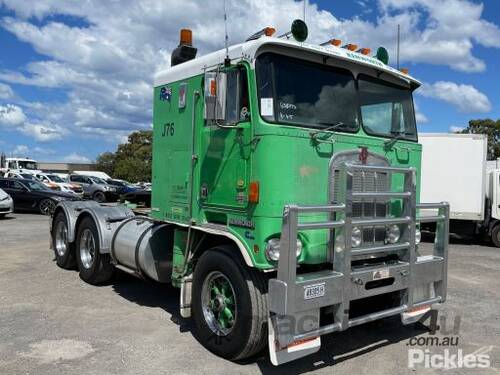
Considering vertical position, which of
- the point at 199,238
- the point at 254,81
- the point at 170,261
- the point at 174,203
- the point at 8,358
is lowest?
the point at 8,358

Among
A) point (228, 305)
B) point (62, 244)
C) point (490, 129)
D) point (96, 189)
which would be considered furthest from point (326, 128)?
point (490, 129)

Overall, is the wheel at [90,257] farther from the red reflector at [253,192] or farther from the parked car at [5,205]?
the parked car at [5,205]

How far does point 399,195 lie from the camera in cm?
473

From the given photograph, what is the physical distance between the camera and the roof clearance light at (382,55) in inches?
224

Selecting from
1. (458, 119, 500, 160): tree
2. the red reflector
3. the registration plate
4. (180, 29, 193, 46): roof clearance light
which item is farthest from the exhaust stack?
(458, 119, 500, 160): tree

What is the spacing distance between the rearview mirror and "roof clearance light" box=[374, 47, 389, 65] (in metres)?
2.10

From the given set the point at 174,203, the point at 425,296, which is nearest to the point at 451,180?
the point at 425,296

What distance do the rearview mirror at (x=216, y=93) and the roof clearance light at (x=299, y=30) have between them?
0.77m

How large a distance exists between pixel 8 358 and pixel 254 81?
3.49 m

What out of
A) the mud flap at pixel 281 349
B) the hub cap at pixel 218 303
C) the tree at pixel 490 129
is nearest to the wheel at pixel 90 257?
the hub cap at pixel 218 303

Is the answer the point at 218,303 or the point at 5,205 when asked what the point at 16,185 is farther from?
the point at 218,303

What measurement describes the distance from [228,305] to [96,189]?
27198 mm

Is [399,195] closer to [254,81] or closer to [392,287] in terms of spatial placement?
[392,287]

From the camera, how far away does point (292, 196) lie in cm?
448
